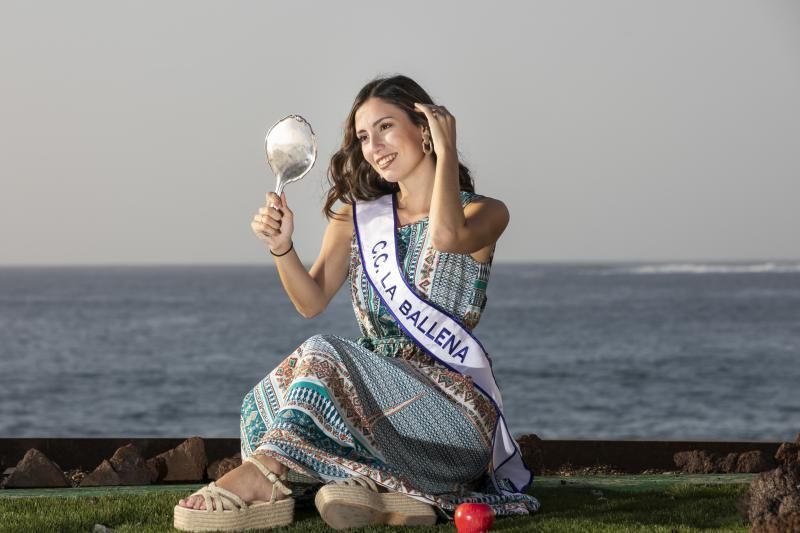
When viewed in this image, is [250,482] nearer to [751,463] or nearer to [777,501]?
[777,501]

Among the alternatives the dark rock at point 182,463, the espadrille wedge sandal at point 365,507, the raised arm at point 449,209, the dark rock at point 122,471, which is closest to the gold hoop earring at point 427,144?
the raised arm at point 449,209

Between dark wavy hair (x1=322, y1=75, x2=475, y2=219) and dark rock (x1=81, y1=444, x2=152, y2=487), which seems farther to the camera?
dark rock (x1=81, y1=444, x2=152, y2=487)

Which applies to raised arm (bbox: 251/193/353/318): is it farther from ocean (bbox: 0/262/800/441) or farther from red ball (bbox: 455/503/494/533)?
ocean (bbox: 0/262/800/441)

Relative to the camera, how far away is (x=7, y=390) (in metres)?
32.3

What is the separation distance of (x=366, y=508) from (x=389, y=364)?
0.48 m

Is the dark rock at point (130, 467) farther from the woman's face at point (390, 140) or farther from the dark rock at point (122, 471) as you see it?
the woman's face at point (390, 140)

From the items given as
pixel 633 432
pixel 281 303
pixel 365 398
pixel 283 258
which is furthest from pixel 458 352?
pixel 281 303

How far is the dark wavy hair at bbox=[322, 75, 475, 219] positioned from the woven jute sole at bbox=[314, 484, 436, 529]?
1169mm

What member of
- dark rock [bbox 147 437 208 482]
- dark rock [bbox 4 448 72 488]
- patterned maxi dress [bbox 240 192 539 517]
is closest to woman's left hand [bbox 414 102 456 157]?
patterned maxi dress [bbox 240 192 539 517]

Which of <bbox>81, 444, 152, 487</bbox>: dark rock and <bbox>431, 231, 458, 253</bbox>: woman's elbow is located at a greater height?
<bbox>431, 231, 458, 253</bbox>: woman's elbow

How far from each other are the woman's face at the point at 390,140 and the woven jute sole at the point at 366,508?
3.53 feet

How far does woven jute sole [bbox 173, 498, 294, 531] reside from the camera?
128 inches

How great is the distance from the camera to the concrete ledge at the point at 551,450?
4.80 m

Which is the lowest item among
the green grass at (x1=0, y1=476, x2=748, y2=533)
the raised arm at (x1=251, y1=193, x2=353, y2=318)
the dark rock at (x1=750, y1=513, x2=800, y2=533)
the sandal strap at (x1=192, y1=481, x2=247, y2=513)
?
the green grass at (x1=0, y1=476, x2=748, y2=533)
